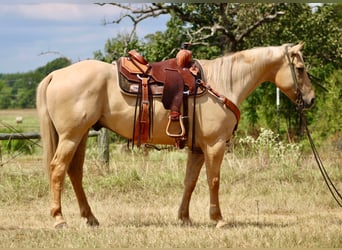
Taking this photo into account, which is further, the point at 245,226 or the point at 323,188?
the point at 323,188

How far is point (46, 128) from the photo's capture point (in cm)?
676

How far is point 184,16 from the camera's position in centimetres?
2081

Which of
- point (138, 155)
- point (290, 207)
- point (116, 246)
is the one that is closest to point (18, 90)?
point (138, 155)

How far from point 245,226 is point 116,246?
1.78m

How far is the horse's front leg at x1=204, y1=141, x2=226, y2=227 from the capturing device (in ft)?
22.3

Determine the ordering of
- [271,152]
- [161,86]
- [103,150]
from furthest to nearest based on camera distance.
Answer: [271,152] < [103,150] < [161,86]

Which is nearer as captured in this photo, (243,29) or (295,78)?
(295,78)

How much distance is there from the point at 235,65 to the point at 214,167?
122 cm

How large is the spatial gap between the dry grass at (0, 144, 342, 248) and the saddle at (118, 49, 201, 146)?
111 cm

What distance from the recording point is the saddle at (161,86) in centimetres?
665

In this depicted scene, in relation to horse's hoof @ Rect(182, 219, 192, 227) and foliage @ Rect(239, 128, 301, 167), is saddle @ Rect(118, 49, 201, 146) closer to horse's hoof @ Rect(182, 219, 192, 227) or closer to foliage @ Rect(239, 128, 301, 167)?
horse's hoof @ Rect(182, 219, 192, 227)

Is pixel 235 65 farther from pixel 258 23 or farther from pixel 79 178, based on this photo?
pixel 258 23

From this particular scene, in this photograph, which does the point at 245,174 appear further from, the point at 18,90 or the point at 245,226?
the point at 18,90

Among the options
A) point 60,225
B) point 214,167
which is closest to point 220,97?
point 214,167
